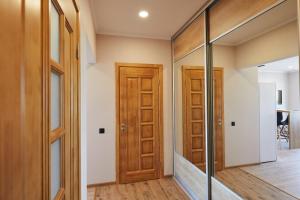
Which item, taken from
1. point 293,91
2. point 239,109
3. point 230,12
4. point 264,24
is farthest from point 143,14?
point 293,91

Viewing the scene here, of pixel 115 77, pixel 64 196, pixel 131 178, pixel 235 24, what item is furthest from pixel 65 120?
pixel 131 178

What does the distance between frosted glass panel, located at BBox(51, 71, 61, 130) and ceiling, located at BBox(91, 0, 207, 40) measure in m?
1.67

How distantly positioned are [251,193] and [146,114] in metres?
2.04

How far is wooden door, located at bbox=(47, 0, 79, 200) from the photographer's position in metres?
0.76

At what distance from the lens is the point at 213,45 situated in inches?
85.3

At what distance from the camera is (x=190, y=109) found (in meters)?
2.91

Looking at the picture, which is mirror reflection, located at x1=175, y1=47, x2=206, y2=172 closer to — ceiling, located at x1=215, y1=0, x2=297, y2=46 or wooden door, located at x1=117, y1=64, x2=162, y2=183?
wooden door, located at x1=117, y1=64, x2=162, y2=183

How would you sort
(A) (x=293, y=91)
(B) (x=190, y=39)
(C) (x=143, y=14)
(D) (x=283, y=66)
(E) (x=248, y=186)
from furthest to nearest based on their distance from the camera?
(B) (x=190, y=39) → (C) (x=143, y=14) → (E) (x=248, y=186) → (D) (x=283, y=66) → (A) (x=293, y=91)

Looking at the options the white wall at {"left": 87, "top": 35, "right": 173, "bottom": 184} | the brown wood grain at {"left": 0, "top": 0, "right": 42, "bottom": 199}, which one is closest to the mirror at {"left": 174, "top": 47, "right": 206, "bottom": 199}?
the white wall at {"left": 87, "top": 35, "right": 173, "bottom": 184}

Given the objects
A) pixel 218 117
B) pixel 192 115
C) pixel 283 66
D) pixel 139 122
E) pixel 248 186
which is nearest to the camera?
pixel 283 66

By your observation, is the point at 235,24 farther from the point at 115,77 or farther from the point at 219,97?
the point at 115,77

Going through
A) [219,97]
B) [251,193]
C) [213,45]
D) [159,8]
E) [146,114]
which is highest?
[159,8]

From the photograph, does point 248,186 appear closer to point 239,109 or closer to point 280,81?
point 239,109

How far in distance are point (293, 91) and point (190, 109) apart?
1.65 meters
